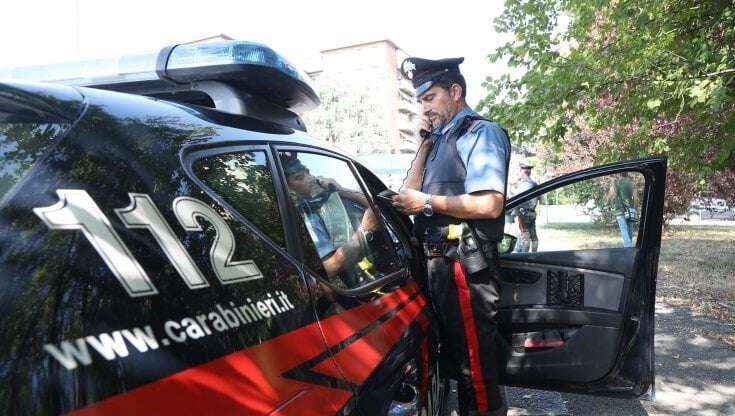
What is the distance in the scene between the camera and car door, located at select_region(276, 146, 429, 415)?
136 cm

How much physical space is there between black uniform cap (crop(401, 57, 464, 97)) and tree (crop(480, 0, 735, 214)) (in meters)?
2.62

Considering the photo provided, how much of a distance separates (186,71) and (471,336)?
5.28 ft

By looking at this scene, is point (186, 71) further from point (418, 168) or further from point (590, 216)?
point (590, 216)

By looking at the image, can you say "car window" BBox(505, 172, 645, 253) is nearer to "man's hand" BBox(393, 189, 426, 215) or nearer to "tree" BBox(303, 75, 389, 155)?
"man's hand" BBox(393, 189, 426, 215)

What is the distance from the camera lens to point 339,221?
185 centimetres

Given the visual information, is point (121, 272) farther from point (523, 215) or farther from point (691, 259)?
point (691, 259)

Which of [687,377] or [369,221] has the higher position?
[369,221]

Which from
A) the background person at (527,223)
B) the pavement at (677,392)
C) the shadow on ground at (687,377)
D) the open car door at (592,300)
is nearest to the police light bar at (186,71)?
the open car door at (592,300)

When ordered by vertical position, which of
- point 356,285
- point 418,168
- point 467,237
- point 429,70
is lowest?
point 356,285

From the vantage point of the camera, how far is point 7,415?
0.68 metres

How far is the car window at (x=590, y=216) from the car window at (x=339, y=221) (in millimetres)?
1155

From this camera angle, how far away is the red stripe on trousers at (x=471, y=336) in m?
2.35

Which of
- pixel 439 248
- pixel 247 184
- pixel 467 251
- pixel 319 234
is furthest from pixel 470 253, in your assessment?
pixel 247 184

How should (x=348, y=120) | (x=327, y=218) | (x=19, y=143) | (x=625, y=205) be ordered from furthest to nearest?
1. (x=348, y=120)
2. (x=625, y=205)
3. (x=327, y=218)
4. (x=19, y=143)
